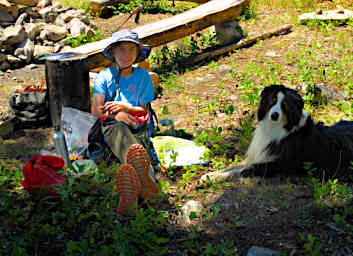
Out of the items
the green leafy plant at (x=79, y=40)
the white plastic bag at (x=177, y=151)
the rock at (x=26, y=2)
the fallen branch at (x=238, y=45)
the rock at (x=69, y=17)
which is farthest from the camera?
A: the rock at (x=69, y=17)

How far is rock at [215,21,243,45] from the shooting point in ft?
25.9

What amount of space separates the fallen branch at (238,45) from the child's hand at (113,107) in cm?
349

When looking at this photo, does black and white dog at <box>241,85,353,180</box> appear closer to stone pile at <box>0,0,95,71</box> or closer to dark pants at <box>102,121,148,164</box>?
dark pants at <box>102,121,148,164</box>

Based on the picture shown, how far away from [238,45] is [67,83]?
4.10 meters

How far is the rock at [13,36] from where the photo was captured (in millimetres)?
7377

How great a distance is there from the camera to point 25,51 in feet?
24.5

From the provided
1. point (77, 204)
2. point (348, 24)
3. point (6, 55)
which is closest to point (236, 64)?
point (348, 24)

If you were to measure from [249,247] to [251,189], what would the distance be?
0.99 meters

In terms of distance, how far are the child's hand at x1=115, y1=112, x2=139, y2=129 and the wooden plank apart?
6.77 feet

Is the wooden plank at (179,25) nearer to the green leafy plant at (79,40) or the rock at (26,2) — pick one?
the green leafy plant at (79,40)

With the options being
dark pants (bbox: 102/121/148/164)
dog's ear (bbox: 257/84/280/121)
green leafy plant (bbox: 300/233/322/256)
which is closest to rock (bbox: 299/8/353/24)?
dog's ear (bbox: 257/84/280/121)

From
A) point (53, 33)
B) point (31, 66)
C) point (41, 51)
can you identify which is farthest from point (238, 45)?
point (31, 66)

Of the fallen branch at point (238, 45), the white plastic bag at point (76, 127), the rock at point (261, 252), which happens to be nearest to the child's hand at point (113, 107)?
the white plastic bag at point (76, 127)

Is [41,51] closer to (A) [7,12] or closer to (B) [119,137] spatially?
(A) [7,12]
